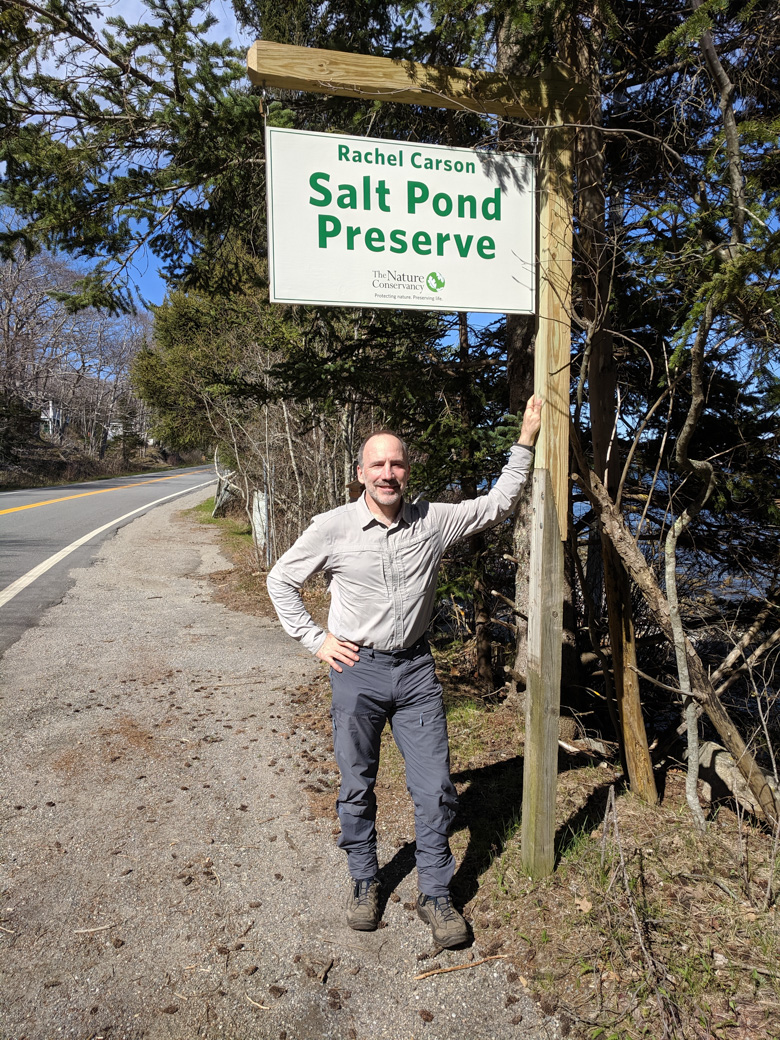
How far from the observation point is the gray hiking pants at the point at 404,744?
2830 mm

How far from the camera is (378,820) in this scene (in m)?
3.75

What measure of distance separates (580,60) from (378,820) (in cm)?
414

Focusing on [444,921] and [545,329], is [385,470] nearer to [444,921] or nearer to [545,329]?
[545,329]

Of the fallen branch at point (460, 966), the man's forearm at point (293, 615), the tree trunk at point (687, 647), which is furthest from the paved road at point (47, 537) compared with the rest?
the tree trunk at point (687, 647)

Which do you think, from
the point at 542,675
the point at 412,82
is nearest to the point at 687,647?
the point at 542,675

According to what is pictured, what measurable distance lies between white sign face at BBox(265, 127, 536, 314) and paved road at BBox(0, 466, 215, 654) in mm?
5670

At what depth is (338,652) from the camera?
2.87 metres

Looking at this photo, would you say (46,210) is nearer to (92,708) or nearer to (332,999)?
(92,708)

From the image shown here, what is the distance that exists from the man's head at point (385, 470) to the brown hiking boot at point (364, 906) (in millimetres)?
1595

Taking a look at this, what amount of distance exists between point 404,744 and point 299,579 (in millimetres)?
825

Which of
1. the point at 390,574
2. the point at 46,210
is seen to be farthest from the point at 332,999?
the point at 46,210

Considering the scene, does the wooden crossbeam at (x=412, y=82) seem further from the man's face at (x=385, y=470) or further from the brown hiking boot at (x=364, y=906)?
the brown hiking boot at (x=364, y=906)

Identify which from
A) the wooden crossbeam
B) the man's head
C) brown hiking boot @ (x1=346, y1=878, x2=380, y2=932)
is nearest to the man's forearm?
the man's head

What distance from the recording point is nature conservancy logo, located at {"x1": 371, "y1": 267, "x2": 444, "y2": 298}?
2.83 m
